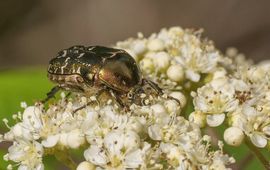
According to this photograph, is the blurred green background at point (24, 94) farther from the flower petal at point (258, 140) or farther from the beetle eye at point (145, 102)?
the beetle eye at point (145, 102)

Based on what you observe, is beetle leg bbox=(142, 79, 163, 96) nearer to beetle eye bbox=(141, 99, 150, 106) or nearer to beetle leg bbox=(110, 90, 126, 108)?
beetle eye bbox=(141, 99, 150, 106)

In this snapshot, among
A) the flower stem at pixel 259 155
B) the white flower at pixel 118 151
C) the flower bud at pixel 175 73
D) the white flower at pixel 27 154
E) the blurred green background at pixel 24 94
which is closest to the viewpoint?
the white flower at pixel 118 151

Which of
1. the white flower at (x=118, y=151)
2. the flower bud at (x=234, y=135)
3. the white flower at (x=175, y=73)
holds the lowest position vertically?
the white flower at (x=118, y=151)

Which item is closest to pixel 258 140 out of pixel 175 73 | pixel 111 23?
pixel 175 73

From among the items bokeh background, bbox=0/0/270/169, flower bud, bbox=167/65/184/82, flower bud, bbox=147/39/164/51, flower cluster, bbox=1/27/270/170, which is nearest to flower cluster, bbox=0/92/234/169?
flower cluster, bbox=1/27/270/170

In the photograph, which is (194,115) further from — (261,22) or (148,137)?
(261,22)

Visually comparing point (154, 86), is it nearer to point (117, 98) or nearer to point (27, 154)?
point (117, 98)

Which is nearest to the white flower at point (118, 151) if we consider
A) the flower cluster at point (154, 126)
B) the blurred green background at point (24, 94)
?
the flower cluster at point (154, 126)
